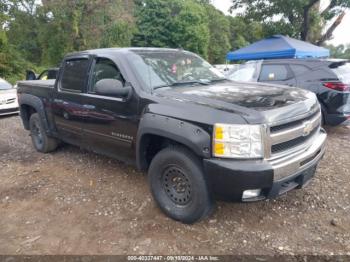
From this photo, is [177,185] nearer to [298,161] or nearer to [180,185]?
[180,185]

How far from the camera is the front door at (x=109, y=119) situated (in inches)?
147

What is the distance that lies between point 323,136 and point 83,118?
10.2 ft

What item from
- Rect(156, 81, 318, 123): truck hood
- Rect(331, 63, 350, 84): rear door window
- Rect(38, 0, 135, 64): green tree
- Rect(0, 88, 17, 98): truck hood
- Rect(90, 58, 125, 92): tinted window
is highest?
Rect(38, 0, 135, 64): green tree

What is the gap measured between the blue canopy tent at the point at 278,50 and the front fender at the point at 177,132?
10100 mm

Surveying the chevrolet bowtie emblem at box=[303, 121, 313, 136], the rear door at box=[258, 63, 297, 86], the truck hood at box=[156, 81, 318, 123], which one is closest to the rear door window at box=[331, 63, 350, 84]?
the rear door at box=[258, 63, 297, 86]

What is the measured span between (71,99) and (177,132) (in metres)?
2.20

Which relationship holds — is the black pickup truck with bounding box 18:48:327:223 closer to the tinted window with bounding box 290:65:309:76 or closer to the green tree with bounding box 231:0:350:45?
the tinted window with bounding box 290:65:309:76

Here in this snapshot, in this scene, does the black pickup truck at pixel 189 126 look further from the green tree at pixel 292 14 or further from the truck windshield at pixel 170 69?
the green tree at pixel 292 14

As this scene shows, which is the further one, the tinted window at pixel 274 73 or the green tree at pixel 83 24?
the green tree at pixel 83 24

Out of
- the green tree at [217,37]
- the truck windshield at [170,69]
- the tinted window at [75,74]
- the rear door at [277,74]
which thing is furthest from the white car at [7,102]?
the green tree at [217,37]

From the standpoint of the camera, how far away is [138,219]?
354cm

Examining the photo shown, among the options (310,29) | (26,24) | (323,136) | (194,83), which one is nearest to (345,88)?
(323,136)

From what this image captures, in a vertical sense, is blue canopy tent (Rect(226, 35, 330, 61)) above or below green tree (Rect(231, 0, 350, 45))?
below

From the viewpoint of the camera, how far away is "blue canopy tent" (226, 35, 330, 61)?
39.9 ft
